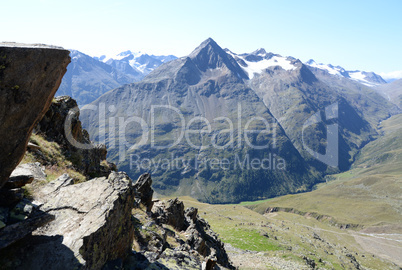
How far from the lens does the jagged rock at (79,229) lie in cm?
973

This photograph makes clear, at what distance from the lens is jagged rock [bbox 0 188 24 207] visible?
9.91 m

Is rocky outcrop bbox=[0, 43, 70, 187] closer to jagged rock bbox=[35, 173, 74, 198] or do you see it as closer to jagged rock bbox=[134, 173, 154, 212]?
jagged rock bbox=[35, 173, 74, 198]

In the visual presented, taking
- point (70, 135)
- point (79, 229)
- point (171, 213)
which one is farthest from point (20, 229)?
point (171, 213)

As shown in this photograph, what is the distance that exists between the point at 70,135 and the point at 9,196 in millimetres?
19341

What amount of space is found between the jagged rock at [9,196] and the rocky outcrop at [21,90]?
1.22 feet

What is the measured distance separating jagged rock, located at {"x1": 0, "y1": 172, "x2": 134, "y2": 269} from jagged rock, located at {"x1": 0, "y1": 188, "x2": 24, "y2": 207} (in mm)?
1620

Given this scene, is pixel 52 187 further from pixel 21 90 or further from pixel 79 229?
pixel 21 90

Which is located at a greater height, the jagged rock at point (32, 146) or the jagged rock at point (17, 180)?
the jagged rock at point (32, 146)

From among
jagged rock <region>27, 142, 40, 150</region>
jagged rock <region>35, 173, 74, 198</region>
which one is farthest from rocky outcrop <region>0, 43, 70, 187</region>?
jagged rock <region>27, 142, 40, 150</region>

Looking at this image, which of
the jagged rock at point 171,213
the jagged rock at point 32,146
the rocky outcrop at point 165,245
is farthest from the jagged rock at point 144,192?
the jagged rock at point 32,146

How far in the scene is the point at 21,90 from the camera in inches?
395

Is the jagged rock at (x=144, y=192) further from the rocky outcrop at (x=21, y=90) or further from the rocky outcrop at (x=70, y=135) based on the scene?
the rocky outcrop at (x=21, y=90)

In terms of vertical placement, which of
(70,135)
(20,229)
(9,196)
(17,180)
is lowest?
(20,229)

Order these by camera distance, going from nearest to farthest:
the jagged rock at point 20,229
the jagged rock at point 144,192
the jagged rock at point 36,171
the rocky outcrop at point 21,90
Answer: the jagged rock at point 20,229 < the rocky outcrop at point 21,90 < the jagged rock at point 36,171 < the jagged rock at point 144,192
